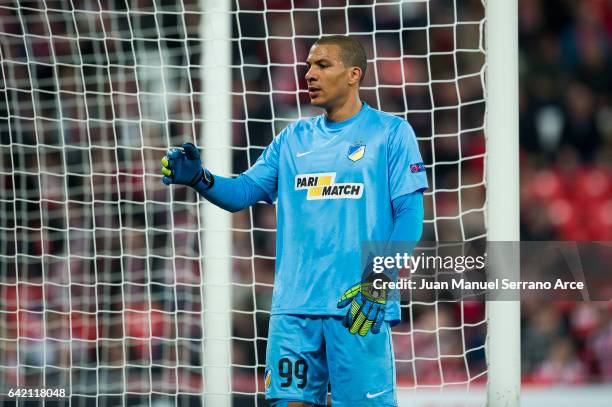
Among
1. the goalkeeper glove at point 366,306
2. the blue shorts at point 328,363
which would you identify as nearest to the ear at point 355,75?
the goalkeeper glove at point 366,306

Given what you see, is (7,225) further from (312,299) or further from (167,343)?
(312,299)

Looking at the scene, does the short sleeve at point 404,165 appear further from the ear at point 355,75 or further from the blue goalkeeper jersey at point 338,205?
the ear at point 355,75

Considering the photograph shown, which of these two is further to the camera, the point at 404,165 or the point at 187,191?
the point at 187,191

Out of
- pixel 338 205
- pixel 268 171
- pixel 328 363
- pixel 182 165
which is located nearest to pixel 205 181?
pixel 182 165

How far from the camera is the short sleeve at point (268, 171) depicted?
3.88 m

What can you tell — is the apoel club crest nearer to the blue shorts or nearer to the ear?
the ear

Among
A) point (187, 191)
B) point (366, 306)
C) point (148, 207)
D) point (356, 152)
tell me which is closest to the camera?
point (366, 306)

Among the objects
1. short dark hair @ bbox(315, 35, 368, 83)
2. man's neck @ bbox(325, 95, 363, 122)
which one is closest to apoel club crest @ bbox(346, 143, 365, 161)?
man's neck @ bbox(325, 95, 363, 122)

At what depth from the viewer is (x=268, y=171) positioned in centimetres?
389

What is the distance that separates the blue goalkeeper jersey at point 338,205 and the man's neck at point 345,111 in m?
0.03

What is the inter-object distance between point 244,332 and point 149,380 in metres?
0.88

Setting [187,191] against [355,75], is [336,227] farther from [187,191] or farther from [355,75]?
[187,191]

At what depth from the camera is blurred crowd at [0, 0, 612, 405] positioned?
5.90 m

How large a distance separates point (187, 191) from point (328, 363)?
2508 mm
